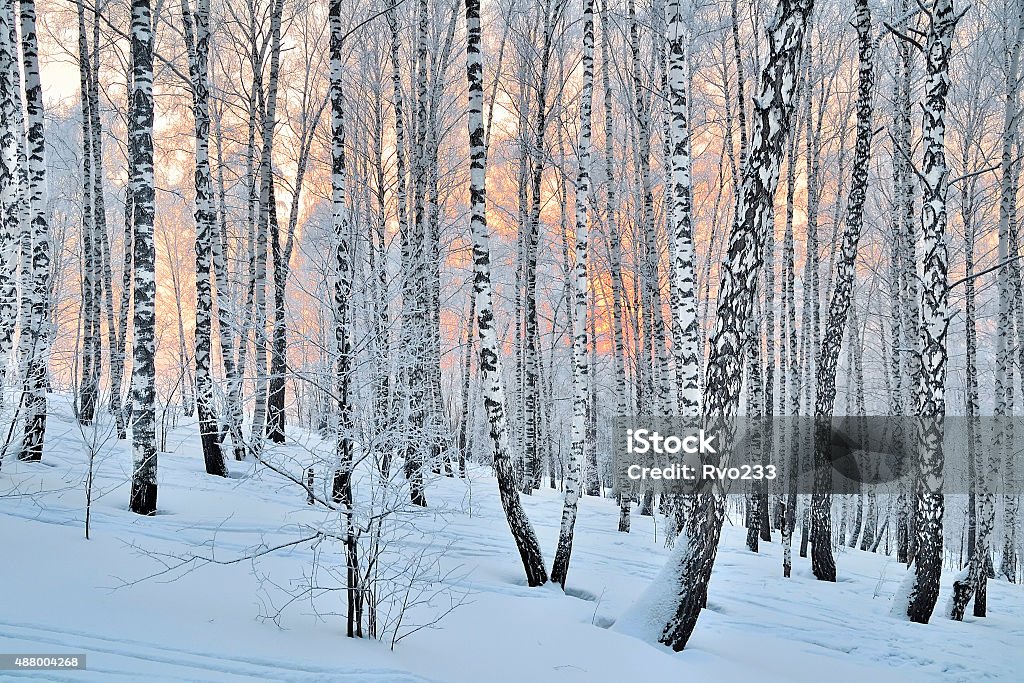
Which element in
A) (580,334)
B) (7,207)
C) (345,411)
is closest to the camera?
(345,411)

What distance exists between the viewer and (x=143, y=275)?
20.7 feet

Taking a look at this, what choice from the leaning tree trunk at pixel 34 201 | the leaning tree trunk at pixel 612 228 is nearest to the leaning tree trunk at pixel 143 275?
the leaning tree trunk at pixel 34 201

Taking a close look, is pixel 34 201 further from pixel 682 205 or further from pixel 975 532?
pixel 975 532

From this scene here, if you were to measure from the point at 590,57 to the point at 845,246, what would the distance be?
4.28 meters

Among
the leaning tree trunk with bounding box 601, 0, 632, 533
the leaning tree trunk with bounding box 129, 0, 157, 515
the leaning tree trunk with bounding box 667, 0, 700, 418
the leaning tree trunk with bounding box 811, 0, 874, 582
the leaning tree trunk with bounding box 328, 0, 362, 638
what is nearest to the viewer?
the leaning tree trunk with bounding box 328, 0, 362, 638

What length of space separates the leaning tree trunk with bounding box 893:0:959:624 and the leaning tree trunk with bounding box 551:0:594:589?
12.3ft

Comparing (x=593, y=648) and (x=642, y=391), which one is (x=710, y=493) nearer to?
(x=593, y=648)

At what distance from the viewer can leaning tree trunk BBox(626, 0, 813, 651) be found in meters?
5.25

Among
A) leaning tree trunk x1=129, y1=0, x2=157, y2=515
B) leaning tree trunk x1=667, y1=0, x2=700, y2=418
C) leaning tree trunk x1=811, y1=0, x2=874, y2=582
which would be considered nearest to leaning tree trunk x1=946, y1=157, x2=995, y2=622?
leaning tree trunk x1=811, y1=0, x2=874, y2=582

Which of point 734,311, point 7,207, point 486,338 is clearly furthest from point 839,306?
point 7,207

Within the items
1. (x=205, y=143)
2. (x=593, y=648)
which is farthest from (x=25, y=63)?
(x=593, y=648)

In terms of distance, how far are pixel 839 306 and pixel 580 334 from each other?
11.9 feet

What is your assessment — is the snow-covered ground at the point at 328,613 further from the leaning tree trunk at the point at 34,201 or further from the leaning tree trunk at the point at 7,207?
the leaning tree trunk at the point at 7,207

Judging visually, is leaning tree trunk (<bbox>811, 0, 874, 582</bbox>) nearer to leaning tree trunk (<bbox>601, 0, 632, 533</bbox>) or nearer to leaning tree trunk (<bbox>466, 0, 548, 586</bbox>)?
leaning tree trunk (<bbox>601, 0, 632, 533</bbox>)
